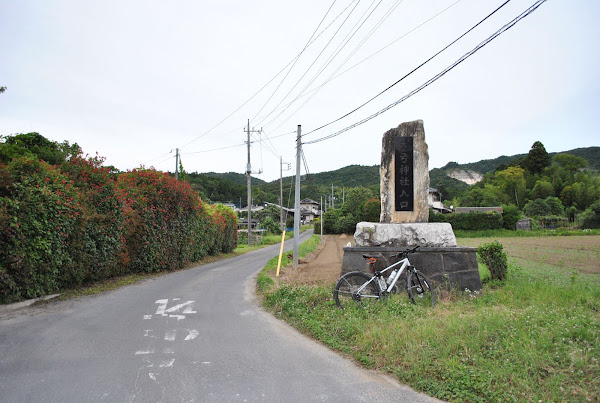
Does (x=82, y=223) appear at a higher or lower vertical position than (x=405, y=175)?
lower

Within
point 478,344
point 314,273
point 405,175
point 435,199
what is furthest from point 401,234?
point 435,199

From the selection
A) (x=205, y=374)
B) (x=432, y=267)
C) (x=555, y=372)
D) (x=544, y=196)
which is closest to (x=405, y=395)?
(x=555, y=372)

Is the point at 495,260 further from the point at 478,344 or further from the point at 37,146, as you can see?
the point at 37,146

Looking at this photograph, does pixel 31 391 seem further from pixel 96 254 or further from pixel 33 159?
pixel 96 254

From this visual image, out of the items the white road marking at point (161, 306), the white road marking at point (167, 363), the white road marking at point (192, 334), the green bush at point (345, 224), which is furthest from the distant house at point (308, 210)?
the white road marking at point (167, 363)

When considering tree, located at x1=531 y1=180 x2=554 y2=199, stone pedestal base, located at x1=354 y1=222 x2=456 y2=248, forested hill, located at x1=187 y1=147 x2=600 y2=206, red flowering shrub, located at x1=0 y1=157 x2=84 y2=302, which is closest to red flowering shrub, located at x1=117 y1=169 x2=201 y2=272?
red flowering shrub, located at x1=0 y1=157 x2=84 y2=302

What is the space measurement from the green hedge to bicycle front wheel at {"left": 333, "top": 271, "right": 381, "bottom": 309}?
619 centimetres

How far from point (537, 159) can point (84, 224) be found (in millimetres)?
83112

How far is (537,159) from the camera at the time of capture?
7356 centimetres

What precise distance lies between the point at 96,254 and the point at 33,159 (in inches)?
116

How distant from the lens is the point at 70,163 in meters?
9.91

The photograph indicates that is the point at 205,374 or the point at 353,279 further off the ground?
the point at 353,279

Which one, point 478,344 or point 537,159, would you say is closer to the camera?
point 478,344

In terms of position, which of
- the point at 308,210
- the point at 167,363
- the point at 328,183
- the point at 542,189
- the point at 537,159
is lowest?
the point at 167,363
